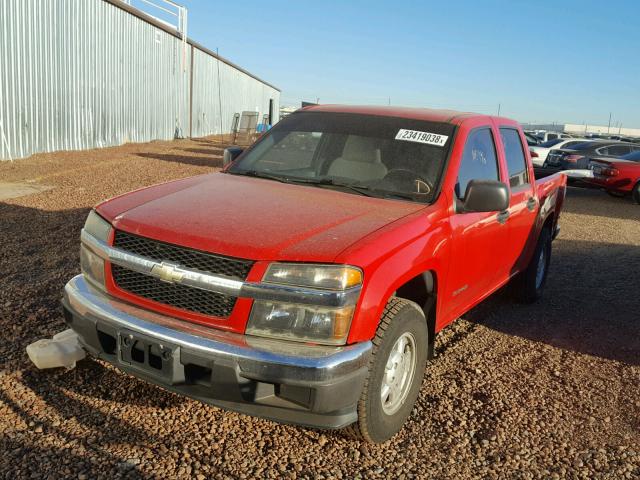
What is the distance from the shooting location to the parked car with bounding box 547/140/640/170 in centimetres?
1645

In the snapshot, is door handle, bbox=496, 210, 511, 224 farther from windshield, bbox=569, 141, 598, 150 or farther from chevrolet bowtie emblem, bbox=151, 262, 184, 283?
windshield, bbox=569, 141, 598, 150

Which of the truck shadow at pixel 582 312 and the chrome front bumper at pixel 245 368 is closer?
the chrome front bumper at pixel 245 368

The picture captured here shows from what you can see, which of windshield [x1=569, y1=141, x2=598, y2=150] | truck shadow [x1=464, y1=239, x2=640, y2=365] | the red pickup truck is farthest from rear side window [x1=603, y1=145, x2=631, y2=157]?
the red pickup truck

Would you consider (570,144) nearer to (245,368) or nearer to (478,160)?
(478,160)

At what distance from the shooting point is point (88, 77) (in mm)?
16562

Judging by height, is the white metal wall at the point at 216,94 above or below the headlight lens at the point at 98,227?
above

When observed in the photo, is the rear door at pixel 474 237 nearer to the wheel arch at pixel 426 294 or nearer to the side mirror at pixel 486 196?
the side mirror at pixel 486 196

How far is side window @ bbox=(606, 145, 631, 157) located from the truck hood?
1634 cm

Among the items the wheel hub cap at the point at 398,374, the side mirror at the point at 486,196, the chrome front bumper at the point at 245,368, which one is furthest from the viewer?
the side mirror at the point at 486,196

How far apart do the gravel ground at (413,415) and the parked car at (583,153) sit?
1173 centimetres

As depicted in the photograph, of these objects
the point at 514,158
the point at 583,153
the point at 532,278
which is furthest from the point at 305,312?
Result: the point at 583,153

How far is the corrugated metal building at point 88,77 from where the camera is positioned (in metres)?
13.0

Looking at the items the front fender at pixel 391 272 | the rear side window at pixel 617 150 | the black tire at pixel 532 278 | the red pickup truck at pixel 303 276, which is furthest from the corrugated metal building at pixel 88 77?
the rear side window at pixel 617 150

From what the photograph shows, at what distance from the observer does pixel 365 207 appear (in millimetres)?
3297
